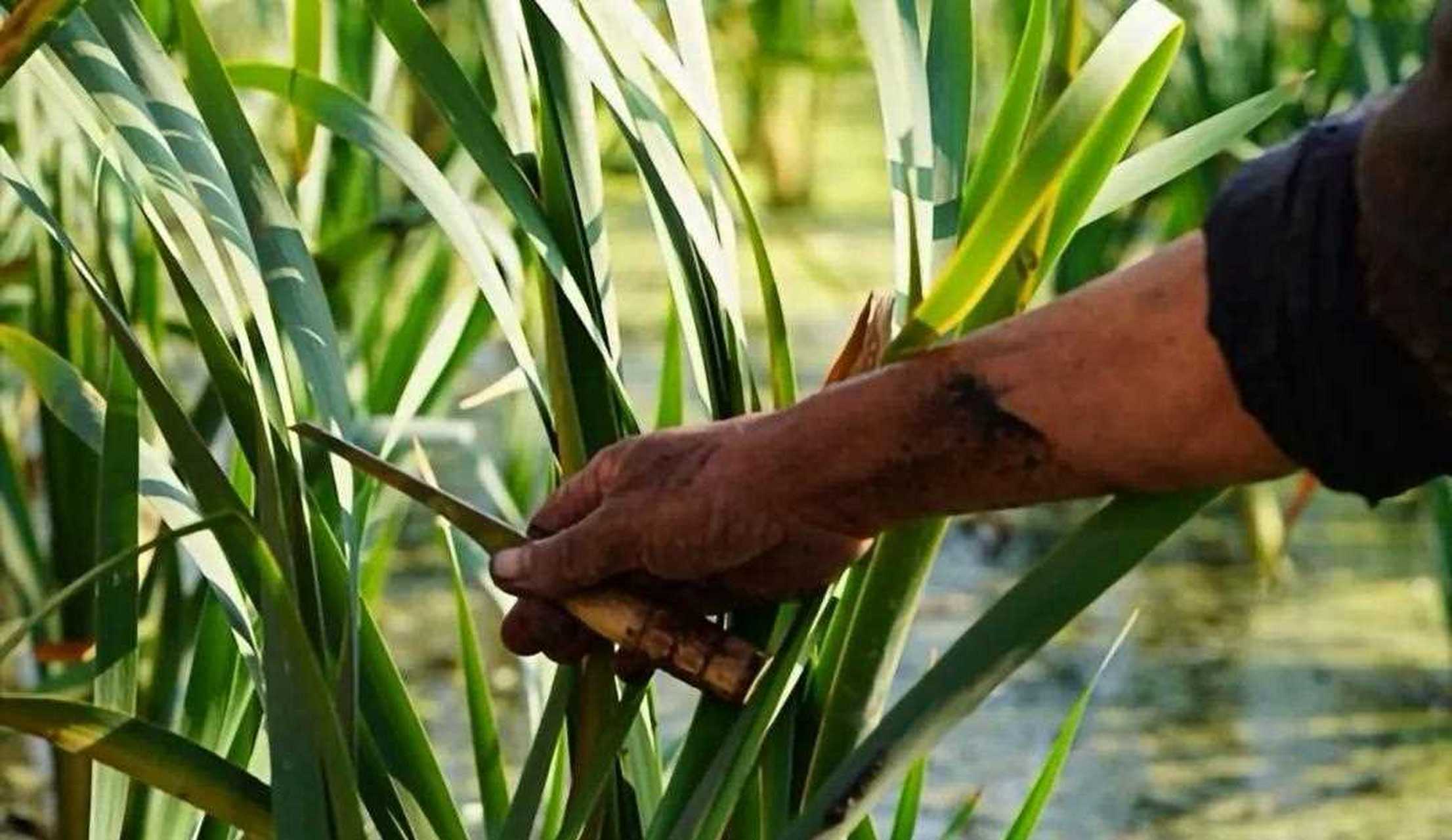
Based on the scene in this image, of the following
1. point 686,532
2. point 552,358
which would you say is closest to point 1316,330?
point 686,532

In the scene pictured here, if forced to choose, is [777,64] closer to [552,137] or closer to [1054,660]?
[1054,660]

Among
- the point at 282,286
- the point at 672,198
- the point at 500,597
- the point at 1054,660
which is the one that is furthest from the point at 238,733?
the point at 1054,660

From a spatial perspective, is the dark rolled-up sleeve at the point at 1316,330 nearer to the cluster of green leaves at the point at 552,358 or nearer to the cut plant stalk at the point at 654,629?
the cluster of green leaves at the point at 552,358

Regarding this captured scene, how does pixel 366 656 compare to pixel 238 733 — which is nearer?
pixel 366 656

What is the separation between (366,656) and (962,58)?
1.13 feet

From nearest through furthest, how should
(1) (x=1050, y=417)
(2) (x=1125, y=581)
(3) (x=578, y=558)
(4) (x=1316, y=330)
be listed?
(4) (x=1316, y=330)
(1) (x=1050, y=417)
(3) (x=578, y=558)
(2) (x=1125, y=581)

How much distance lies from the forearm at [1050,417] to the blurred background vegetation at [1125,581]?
35cm

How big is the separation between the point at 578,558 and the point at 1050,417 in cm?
21

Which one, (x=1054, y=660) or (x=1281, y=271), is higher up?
(x=1281, y=271)

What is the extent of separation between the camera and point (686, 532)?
1.04 meters

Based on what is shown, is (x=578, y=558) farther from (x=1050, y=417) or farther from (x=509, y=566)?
(x=1050, y=417)

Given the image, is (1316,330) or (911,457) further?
(911,457)

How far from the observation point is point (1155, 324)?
896 mm

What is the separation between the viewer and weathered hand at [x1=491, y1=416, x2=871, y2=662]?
1023mm
